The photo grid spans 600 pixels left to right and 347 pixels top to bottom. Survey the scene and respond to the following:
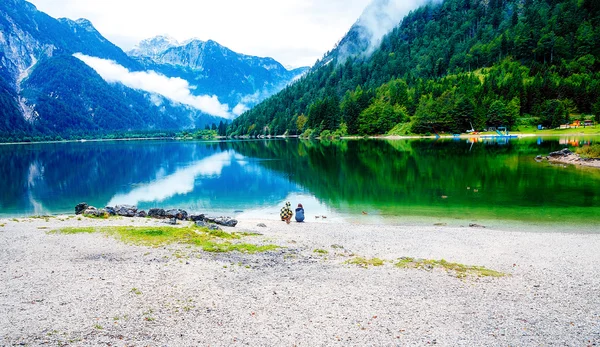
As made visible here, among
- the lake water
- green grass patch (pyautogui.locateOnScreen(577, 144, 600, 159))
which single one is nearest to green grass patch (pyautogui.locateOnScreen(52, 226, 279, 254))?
the lake water

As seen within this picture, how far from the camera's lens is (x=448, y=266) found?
57.8 feet

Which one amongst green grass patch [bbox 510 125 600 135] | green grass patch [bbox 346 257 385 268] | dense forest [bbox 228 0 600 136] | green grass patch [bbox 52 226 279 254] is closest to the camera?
green grass patch [bbox 346 257 385 268]

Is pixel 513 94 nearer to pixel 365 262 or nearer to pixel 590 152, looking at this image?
pixel 590 152

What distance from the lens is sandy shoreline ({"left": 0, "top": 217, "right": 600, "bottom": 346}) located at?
1122cm

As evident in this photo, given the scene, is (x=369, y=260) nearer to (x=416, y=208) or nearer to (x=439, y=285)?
(x=439, y=285)

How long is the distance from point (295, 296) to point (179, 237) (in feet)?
36.4

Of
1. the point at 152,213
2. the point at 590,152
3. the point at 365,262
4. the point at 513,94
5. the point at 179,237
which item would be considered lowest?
the point at 152,213

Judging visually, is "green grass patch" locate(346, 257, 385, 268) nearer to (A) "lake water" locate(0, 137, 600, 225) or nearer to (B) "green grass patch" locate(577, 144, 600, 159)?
(A) "lake water" locate(0, 137, 600, 225)

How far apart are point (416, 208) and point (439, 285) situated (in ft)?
70.7

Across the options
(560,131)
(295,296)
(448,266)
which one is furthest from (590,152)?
(560,131)

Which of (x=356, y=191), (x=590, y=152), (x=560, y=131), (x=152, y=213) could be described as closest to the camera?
(x=152, y=213)

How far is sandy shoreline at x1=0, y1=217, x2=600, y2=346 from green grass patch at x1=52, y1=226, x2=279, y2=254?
0.91 metres

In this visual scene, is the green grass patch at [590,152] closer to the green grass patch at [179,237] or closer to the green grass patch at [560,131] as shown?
the green grass patch at [179,237]

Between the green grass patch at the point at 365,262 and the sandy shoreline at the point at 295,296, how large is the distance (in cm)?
49
